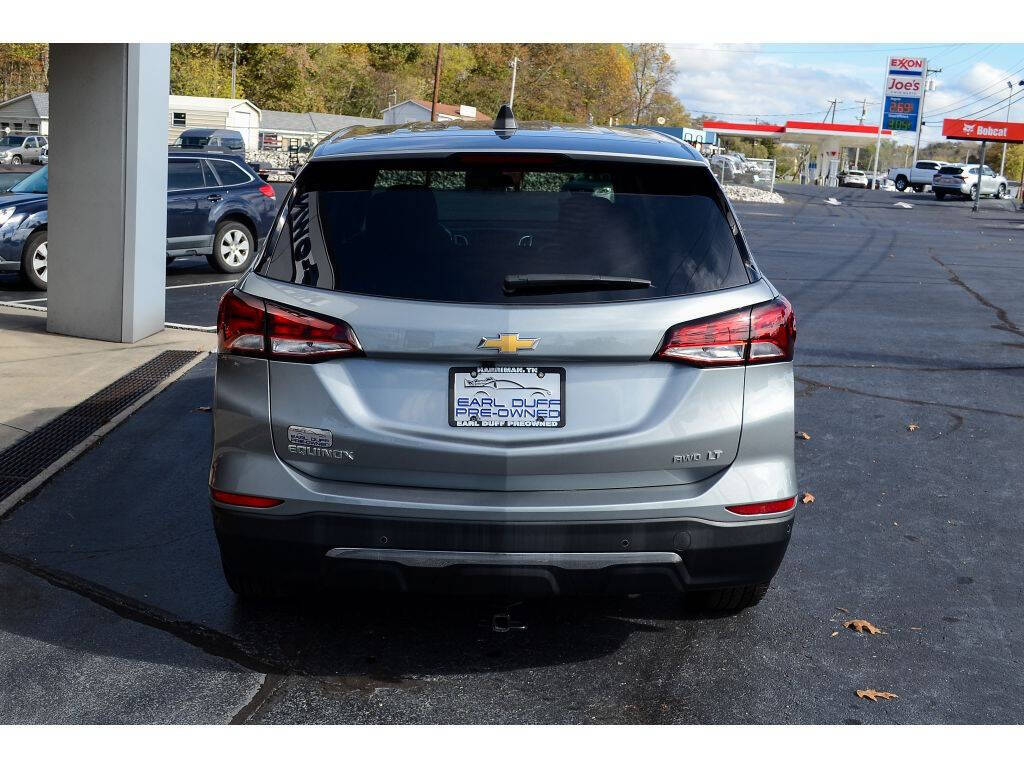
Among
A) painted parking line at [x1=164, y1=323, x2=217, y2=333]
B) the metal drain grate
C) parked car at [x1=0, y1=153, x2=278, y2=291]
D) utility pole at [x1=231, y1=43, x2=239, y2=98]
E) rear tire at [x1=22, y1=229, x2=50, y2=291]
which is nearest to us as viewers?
the metal drain grate

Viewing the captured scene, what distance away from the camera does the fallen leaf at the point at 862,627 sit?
4598mm

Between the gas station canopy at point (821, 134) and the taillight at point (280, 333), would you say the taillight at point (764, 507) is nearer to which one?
the taillight at point (280, 333)

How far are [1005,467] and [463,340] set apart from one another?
4.79 meters

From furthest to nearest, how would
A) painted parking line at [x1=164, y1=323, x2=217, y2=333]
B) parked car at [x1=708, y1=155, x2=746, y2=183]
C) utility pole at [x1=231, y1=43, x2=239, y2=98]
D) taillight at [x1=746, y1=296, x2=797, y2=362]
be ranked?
utility pole at [x1=231, y1=43, x2=239, y2=98] < parked car at [x1=708, y1=155, x2=746, y2=183] < painted parking line at [x1=164, y1=323, x2=217, y2=333] < taillight at [x1=746, y1=296, x2=797, y2=362]

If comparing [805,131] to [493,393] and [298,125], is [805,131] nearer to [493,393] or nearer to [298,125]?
[298,125]

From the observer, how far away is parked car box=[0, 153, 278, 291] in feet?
52.3

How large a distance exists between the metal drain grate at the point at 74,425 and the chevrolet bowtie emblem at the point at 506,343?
3.59 meters

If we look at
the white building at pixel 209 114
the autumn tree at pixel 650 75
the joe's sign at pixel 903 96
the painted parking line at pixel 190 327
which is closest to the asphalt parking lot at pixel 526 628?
the painted parking line at pixel 190 327

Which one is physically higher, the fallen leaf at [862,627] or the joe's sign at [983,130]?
the joe's sign at [983,130]

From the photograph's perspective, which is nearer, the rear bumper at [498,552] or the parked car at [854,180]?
the rear bumper at [498,552]

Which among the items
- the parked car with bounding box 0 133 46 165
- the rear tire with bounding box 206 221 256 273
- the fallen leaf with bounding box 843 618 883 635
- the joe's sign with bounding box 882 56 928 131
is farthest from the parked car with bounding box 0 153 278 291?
the joe's sign with bounding box 882 56 928 131

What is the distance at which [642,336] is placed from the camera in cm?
368

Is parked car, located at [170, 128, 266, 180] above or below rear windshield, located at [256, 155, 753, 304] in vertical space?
below

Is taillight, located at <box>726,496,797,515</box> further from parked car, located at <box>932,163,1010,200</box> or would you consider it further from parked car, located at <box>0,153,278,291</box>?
parked car, located at <box>932,163,1010,200</box>
